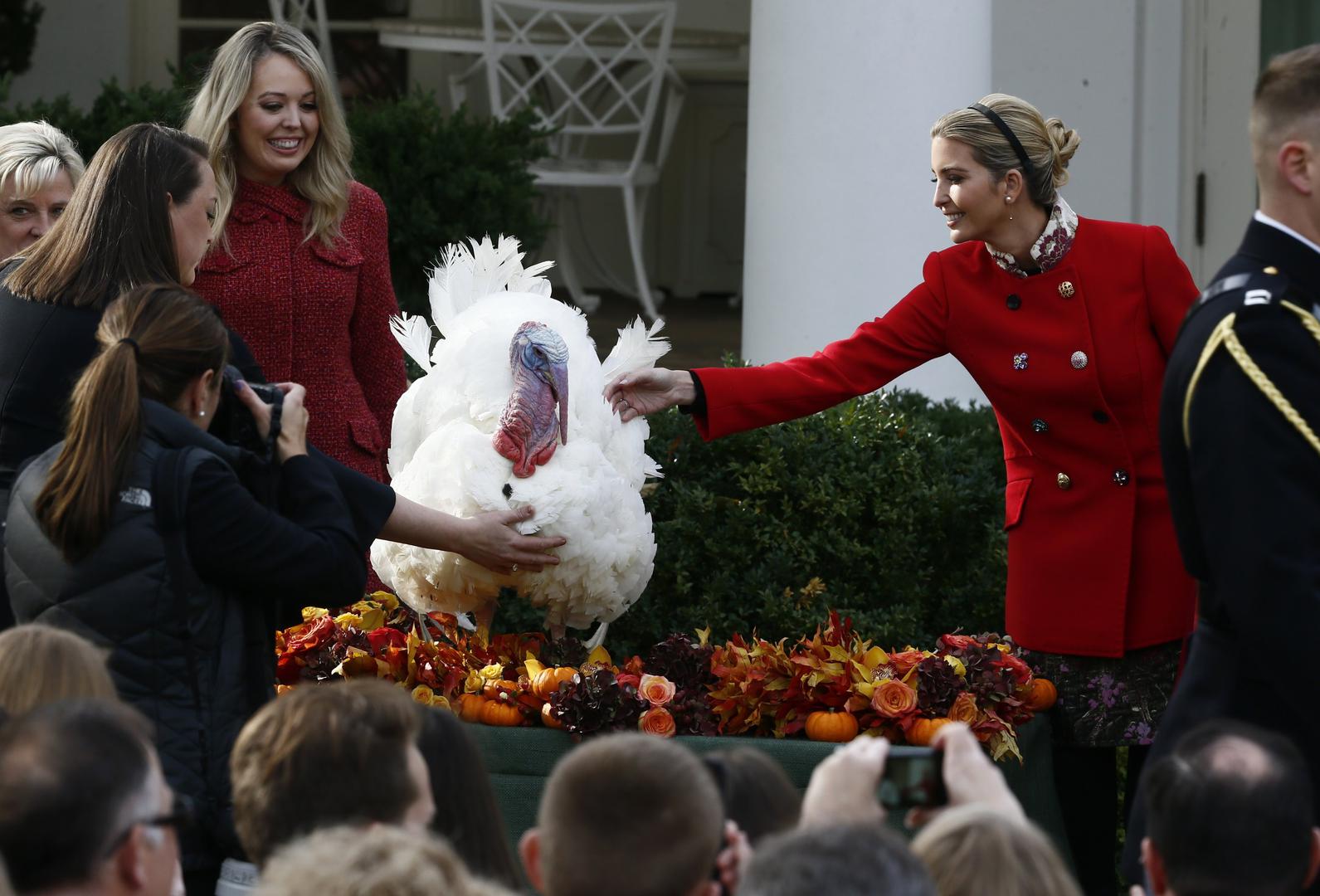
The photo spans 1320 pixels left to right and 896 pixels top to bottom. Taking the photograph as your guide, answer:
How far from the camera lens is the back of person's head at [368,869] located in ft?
6.78

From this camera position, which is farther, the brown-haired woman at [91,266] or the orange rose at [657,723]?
the orange rose at [657,723]

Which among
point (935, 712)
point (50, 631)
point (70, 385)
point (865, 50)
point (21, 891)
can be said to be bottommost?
point (935, 712)

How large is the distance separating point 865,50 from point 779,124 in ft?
1.39

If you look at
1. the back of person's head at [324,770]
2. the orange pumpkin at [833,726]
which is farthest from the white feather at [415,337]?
the back of person's head at [324,770]

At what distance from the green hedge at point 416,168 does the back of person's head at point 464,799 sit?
16.5ft

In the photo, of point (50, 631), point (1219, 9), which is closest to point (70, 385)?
point (50, 631)

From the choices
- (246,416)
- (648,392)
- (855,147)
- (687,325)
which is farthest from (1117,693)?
(687,325)

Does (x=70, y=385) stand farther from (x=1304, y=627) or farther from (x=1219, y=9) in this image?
(x=1219, y=9)

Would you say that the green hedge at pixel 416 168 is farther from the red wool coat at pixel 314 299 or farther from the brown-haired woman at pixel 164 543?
the brown-haired woman at pixel 164 543

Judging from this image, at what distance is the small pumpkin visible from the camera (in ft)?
14.4

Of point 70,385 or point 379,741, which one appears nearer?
point 379,741

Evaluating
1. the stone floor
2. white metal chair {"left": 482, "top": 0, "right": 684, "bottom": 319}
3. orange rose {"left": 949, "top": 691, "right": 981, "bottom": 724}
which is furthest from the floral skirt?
white metal chair {"left": 482, "top": 0, "right": 684, "bottom": 319}

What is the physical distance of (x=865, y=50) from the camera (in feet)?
21.4

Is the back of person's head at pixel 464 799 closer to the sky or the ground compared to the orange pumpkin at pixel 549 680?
closer to the sky
